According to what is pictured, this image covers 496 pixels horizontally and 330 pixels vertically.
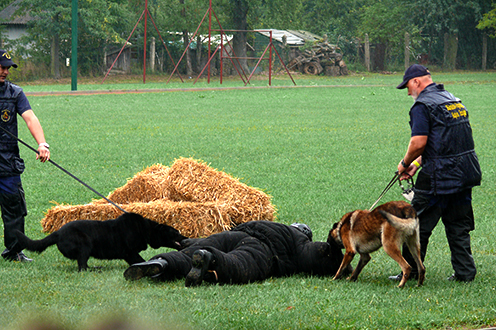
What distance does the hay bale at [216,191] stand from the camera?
729cm

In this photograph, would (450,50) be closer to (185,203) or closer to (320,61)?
(320,61)

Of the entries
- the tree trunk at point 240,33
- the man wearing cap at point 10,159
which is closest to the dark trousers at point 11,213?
the man wearing cap at point 10,159

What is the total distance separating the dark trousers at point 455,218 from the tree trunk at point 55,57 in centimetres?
4726

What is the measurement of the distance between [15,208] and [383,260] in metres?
3.76

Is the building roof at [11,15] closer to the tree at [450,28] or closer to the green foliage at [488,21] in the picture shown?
the tree at [450,28]

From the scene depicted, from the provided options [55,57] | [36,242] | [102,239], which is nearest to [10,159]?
[36,242]

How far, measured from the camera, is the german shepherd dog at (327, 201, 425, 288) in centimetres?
482

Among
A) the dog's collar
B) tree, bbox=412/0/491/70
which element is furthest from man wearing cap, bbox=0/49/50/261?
tree, bbox=412/0/491/70

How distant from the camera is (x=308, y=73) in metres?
56.5

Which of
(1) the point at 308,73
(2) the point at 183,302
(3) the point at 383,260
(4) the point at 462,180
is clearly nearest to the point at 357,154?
(3) the point at 383,260

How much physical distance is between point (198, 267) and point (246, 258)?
520mm

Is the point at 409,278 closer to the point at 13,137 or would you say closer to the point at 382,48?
the point at 13,137

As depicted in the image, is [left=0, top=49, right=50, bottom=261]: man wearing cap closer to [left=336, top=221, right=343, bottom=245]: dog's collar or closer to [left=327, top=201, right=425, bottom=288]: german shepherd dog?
[left=336, top=221, right=343, bottom=245]: dog's collar

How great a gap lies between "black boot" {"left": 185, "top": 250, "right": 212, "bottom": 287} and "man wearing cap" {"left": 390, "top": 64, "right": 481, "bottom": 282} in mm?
1755
